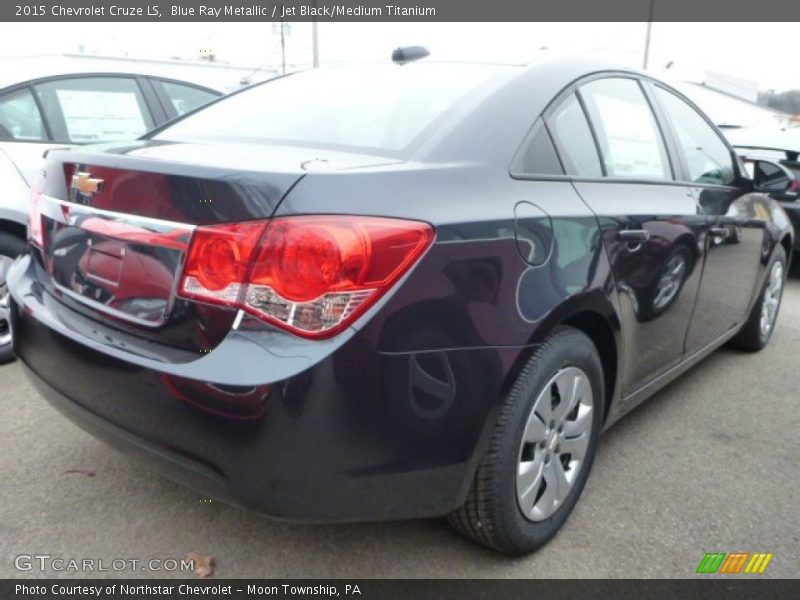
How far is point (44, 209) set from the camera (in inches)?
80.3

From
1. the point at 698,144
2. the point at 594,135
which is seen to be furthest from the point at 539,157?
the point at 698,144

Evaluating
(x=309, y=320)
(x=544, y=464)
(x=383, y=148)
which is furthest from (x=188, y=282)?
(x=544, y=464)

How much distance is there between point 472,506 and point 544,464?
30 cm

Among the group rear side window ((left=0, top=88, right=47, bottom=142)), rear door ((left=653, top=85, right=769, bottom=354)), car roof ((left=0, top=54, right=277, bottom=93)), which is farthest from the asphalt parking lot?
car roof ((left=0, top=54, right=277, bottom=93))

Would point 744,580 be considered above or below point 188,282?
below

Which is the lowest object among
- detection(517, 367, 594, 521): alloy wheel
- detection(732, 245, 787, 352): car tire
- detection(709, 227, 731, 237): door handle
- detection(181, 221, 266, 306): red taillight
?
detection(732, 245, 787, 352): car tire

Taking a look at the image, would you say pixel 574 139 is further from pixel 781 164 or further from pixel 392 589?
pixel 781 164

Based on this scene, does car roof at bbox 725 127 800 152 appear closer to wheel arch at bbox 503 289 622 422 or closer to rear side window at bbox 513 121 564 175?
wheel arch at bbox 503 289 622 422

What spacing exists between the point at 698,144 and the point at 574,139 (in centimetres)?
127

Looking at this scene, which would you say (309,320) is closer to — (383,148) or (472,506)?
(383,148)

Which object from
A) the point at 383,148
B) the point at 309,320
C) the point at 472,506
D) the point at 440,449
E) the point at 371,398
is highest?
the point at 383,148

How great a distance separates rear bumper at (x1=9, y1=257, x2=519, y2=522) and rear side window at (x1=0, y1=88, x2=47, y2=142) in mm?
2277

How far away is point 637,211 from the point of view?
7.61ft

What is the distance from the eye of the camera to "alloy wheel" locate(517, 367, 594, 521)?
6.45 feet
